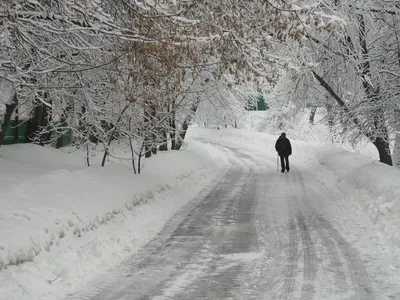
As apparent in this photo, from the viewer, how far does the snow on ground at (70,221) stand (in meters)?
5.80

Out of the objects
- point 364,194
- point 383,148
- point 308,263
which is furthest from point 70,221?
point 383,148

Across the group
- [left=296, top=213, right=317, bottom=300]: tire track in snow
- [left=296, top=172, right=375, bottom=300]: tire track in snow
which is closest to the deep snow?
[left=296, top=172, right=375, bottom=300]: tire track in snow

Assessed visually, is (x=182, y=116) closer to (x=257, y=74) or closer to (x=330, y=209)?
(x=330, y=209)

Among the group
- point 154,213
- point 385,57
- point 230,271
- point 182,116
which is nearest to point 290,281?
point 230,271

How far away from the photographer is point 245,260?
6.78 meters

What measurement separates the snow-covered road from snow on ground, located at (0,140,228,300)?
1.22 feet

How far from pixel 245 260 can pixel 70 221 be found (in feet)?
10.0

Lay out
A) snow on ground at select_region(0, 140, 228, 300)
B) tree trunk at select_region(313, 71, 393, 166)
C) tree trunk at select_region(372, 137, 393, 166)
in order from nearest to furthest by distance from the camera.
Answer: snow on ground at select_region(0, 140, 228, 300) < tree trunk at select_region(313, 71, 393, 166) < tree trunk at select_region(372, 137, 393, 166)

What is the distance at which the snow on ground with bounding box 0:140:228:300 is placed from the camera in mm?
5797

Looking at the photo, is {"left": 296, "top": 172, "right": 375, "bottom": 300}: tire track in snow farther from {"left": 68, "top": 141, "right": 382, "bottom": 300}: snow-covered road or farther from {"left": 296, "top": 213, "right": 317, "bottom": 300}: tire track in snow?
{"left": 296, "top": 213, "right": 317, "bottom": 300}: tire track in snow

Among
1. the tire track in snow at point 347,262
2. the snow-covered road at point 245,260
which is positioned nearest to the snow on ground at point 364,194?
the tire track in snow at point 347,262

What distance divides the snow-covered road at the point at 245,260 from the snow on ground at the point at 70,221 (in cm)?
37

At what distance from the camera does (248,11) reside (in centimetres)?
700

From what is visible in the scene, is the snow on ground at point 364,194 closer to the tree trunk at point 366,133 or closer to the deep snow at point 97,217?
the deep snow at point 97,217
